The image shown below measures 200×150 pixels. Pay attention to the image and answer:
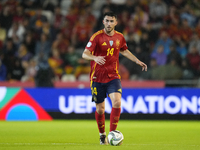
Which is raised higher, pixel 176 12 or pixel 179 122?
pixel 176 12

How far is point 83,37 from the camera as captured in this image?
16375mm

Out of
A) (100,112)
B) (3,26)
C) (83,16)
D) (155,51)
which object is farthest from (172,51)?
(100,112)

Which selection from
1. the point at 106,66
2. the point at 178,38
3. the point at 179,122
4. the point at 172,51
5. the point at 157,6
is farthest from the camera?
the point at 157,6

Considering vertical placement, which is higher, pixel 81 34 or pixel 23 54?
pixel 81 34

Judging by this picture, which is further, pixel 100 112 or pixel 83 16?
pixel 83 16

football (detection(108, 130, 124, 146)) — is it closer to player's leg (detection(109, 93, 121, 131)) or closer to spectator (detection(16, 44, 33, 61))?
player's leg (detection(109, 93, 121, 131))

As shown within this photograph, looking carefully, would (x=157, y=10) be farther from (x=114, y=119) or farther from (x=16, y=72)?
(x=114, y=119)

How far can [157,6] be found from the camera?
17172 millimetres

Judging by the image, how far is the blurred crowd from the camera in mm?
14758

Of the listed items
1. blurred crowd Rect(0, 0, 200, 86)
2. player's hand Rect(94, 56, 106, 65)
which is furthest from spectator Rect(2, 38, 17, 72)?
player's hand Rect(94, 56, 106, 65)

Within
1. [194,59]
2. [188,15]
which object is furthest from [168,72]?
[188,15]

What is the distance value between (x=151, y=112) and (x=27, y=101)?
153 inches

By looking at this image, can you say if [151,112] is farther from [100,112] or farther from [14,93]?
[100,112]

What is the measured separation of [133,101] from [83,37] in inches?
181
